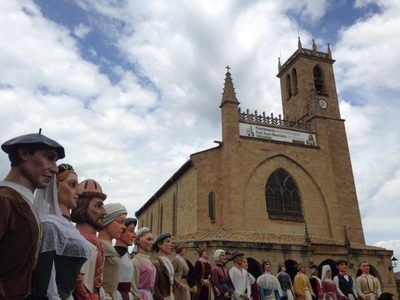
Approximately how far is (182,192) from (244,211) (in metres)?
4.86

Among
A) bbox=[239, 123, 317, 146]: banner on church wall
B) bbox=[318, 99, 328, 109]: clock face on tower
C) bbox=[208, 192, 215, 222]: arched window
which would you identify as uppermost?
bbox=[318, 99, 328, 109]: clock face on tower

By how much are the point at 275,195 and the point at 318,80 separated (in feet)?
39.9

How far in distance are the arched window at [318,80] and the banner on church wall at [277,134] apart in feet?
20.9

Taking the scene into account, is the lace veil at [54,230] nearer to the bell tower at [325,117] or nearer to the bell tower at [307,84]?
the bell tower at [325,117]

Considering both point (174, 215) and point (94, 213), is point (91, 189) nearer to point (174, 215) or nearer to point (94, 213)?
point (94, 213)

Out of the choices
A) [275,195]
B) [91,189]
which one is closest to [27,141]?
[91,189]

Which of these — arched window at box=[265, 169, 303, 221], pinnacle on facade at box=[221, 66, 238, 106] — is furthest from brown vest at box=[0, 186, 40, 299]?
pinnacle on facade at box=[221, 66, 238, 106]

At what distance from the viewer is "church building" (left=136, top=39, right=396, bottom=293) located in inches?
750

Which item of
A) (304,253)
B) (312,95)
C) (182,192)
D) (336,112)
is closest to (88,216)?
(304,253)

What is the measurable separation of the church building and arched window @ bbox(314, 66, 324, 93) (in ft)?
10.2

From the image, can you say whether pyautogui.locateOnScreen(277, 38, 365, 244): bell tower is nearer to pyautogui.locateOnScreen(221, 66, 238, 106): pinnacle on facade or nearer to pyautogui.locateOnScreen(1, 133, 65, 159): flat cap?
pyautogui.locateOnScreen(221, 66, 238, 106): pinnacle on facade

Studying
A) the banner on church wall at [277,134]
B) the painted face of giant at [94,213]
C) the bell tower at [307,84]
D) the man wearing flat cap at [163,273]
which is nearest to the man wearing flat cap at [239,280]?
the man wearing flat cap at [163,273]

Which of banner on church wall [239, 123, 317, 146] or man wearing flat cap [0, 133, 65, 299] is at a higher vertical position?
banner on church wall [239, 123, 317, 146]

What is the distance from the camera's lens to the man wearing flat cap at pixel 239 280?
7.75m
